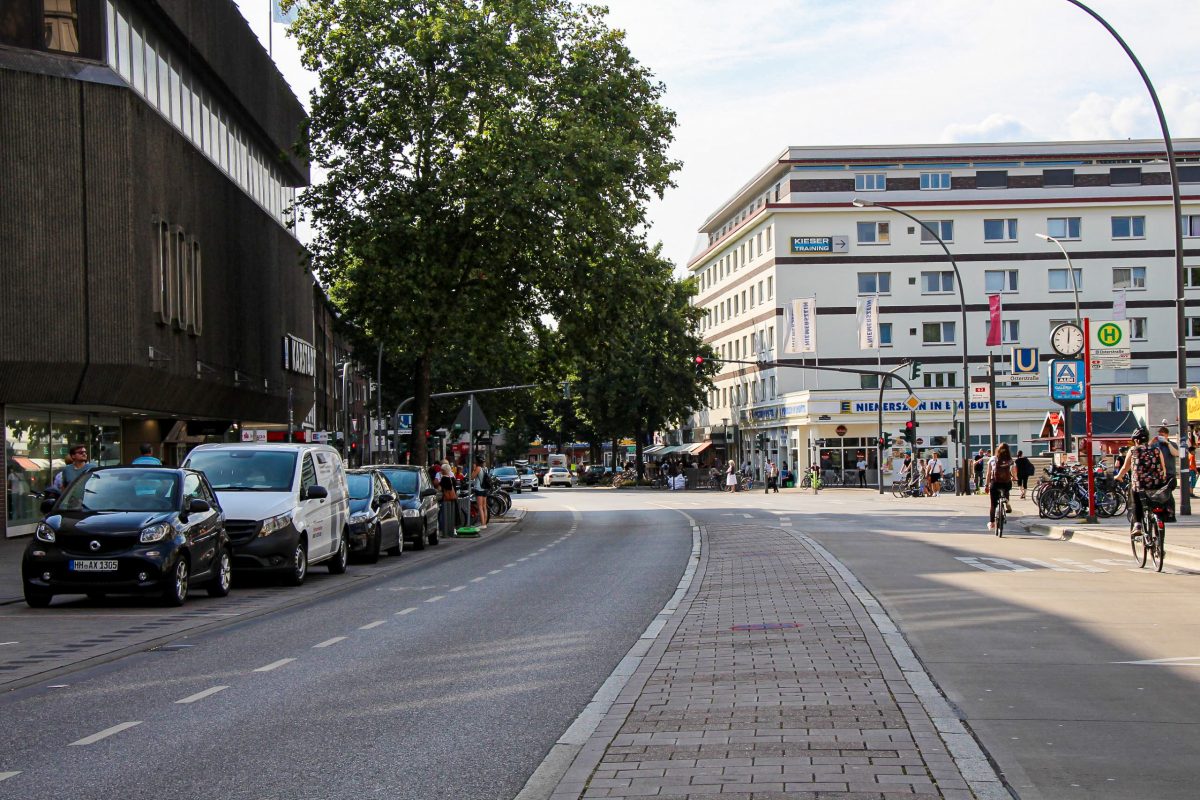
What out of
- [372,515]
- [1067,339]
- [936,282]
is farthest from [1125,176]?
[372,515]

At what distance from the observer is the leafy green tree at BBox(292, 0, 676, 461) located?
132 feet

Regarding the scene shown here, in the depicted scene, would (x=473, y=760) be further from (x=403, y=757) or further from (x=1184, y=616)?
(x=1184, y=616)

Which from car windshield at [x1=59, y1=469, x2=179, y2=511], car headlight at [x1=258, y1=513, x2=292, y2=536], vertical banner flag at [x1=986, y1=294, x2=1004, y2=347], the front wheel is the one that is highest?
vertical banner flag at [x1=986, y1=294, x2=1004, y2=347]

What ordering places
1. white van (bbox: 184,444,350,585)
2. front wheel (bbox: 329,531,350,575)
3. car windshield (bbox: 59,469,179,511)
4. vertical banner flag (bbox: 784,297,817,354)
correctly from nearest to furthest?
1. car windshield (bbox: 59,469,179,511)
2. white van (bbox: 184,444,350,585)
3. front wheel (bbox: 329,531,350,575)
4. vertical banner flag (bbox: 784,297,817,354)

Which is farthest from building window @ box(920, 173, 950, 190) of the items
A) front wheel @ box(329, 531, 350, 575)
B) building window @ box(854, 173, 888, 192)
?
front wheel @ box(329, 531, 350, 575)

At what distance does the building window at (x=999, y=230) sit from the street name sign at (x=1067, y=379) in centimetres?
5822

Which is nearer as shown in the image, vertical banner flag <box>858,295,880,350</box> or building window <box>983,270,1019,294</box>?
vertical banner flag <box>858,295,880,350</box>

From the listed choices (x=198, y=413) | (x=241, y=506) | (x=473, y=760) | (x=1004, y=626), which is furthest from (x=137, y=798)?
(x=198, y=413)

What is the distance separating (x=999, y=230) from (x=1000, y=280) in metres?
2.99

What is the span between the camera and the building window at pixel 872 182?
86.2 meters

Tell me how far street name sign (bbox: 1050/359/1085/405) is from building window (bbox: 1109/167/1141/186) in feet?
207

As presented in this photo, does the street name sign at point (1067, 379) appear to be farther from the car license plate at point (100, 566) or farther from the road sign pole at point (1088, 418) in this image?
the car license plate at point (100, 566)

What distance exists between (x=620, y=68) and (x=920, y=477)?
21901mm

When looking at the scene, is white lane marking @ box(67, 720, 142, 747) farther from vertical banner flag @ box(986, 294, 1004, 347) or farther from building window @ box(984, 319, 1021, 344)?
building window @ box(984, 319, 1021, 344)
